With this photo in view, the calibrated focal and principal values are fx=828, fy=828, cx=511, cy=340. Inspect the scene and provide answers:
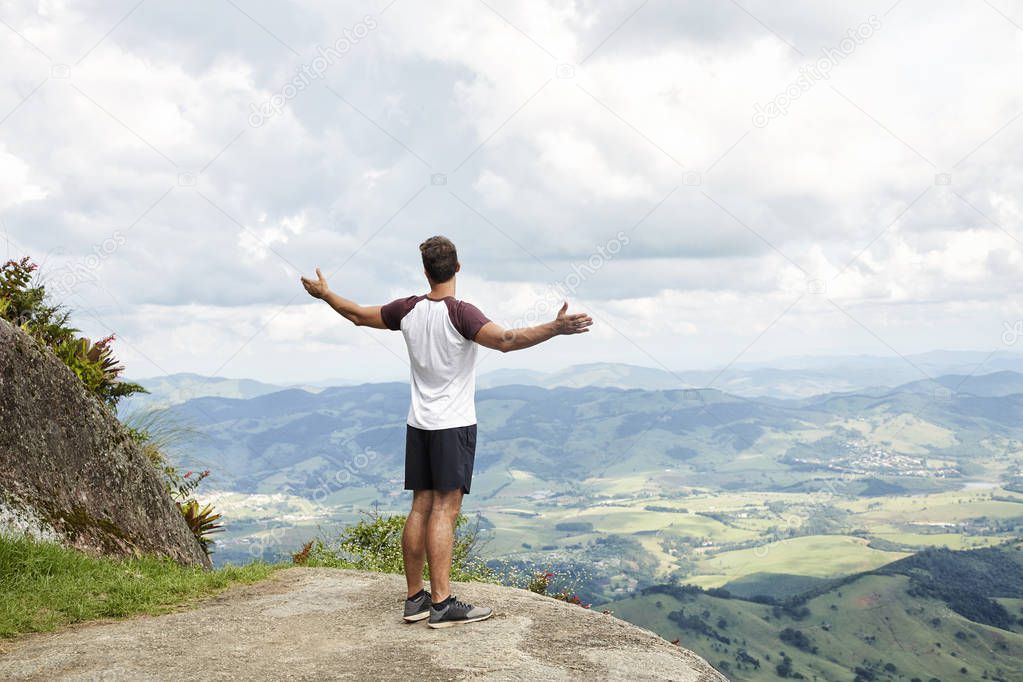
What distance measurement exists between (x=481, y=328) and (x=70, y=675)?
141 inches

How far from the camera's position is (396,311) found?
21.0 feet

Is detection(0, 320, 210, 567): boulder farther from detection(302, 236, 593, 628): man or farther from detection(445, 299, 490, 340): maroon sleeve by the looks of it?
detection(445, 299, 490, 340): maroon sleeve

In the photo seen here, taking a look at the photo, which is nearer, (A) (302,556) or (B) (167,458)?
(A) (302,556)

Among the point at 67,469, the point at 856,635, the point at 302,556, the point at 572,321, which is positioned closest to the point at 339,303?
the point at 572,321

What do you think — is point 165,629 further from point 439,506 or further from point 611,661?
point 611,661

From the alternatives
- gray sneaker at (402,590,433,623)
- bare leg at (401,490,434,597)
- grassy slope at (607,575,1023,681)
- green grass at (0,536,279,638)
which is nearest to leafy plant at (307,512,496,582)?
green grass at (0,536,279,638)

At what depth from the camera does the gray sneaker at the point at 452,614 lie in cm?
643

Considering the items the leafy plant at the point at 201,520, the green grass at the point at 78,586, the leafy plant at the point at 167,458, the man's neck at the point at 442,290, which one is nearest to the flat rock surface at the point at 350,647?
the green grass at the point at 78,586

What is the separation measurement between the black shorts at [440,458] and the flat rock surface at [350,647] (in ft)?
3.74

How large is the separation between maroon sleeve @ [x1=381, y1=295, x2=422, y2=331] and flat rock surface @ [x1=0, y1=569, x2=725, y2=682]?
2370 millimetres

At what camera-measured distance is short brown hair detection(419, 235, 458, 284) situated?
6223 mm

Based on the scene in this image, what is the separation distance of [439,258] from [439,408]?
112 centimetres

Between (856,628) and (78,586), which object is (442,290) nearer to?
(78,586)

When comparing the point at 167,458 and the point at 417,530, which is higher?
the point at 167,458
